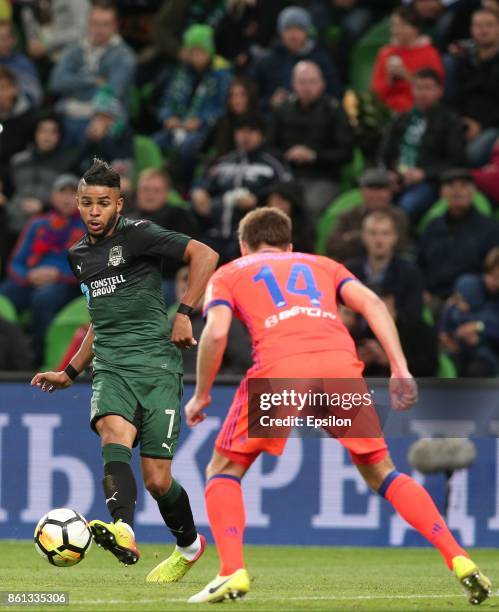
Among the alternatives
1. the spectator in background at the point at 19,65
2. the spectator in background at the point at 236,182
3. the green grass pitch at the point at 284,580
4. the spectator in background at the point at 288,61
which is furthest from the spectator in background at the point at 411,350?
the spectator in background at the point at 19,65

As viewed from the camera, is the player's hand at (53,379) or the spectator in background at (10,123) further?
the spectator in background at (10,123)

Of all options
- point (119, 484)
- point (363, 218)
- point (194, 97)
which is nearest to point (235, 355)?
point (363, 218)

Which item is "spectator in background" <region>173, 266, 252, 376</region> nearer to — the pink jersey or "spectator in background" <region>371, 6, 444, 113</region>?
"spectator in background" <region>371, 6, 444, 113</region>

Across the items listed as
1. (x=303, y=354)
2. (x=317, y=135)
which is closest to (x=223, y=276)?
(x=303, y=354)

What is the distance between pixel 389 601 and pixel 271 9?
1061 centimetres

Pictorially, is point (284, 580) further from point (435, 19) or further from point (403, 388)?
point (435, 19)

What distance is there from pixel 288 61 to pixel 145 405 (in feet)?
27.6

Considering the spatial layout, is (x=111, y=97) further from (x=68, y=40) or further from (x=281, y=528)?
(x=281, y=528)

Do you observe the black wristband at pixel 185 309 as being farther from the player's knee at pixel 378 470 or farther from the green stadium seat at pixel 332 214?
the green stadium seat at pixel 332 214

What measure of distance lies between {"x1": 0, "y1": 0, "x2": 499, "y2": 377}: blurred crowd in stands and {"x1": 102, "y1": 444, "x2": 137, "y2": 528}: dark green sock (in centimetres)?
440

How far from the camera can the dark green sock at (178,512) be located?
7848mm

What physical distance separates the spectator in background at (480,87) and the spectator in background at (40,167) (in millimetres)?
3991

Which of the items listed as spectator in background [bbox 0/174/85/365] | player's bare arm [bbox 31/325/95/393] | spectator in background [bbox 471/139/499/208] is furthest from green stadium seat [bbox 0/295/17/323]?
player's bare arm [bbox 31/325/95/393]

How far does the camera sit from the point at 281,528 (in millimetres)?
11008
